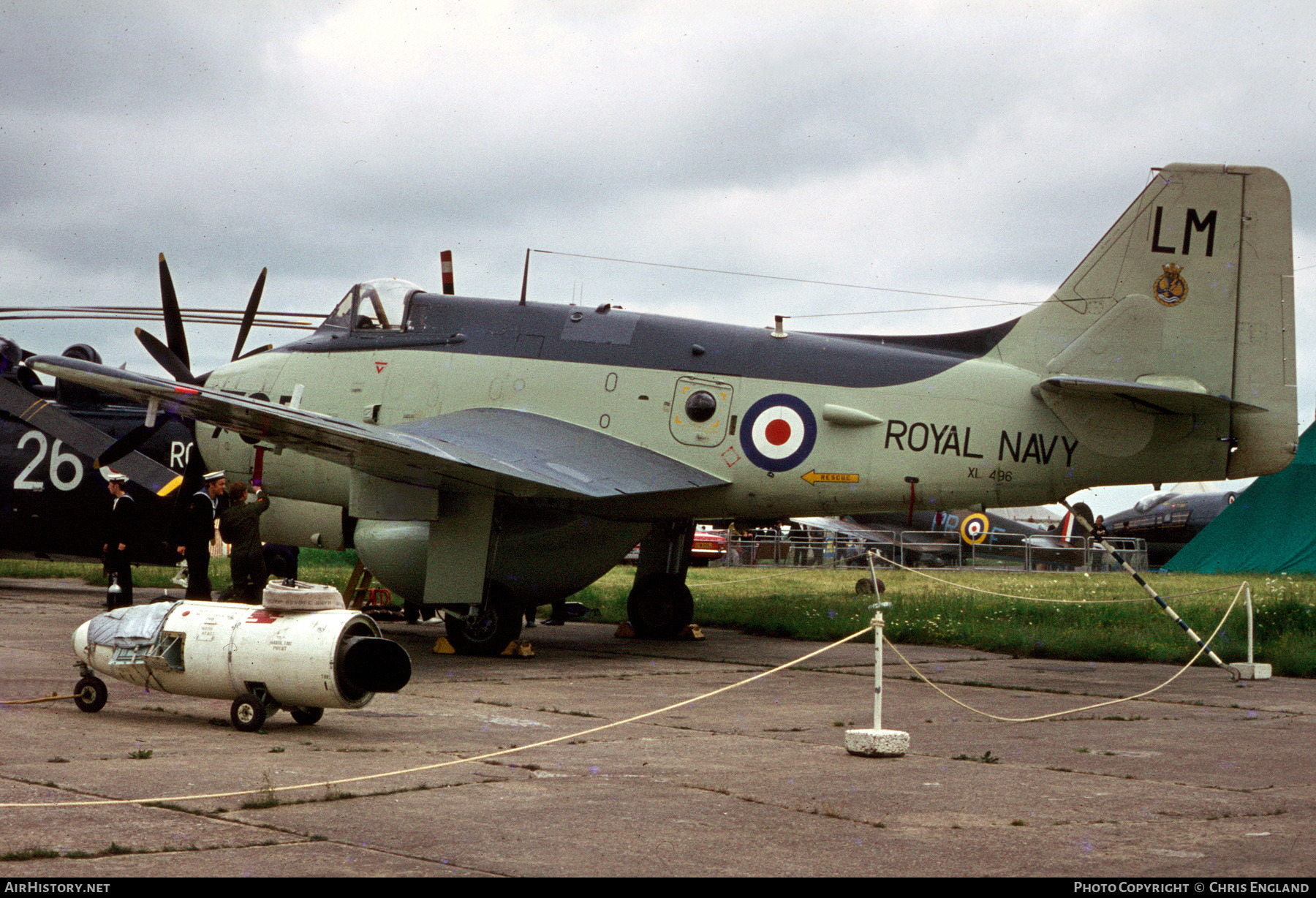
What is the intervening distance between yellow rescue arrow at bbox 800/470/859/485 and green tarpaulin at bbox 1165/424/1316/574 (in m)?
20.2

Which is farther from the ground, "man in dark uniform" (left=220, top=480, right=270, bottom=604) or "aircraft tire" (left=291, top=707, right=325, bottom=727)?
"man in dark uniform" (left=220, top=480, right=270, bottom=604)

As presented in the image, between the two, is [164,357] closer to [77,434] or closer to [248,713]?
[77,434]

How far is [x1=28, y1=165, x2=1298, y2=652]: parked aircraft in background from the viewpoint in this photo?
1248 centimetres

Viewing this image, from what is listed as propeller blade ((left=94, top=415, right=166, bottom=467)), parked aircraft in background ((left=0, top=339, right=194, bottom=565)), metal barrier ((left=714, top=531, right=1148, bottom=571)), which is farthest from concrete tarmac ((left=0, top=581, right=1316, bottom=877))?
metal barrier ((left=714, top=531, right=1148, bottom=571))

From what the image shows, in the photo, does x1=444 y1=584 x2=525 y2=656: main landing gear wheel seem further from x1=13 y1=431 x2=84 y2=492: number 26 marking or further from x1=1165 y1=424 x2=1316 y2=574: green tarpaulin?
x1=1165 y1=424 x2=1316 y2=574: green tarpaulin

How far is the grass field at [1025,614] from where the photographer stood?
14.5m

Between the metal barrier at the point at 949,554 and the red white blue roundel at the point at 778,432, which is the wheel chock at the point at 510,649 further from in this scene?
the metal barrier at the point at 949,554

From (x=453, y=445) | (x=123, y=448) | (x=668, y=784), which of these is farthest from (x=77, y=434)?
(x=668, y=784)

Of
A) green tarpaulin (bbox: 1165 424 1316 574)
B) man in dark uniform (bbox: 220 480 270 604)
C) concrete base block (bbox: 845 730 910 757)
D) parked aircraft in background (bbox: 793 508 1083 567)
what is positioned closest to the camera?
concrete base block (bbox: 845 730 910 757)

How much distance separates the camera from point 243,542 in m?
14.1

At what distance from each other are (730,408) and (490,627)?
3769mm

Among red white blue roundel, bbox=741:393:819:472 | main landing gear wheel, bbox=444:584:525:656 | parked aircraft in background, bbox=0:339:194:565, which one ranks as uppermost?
red white blue roundel, bbox=741:393:819:472

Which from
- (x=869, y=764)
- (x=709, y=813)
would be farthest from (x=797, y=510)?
(x=709, y=813)
